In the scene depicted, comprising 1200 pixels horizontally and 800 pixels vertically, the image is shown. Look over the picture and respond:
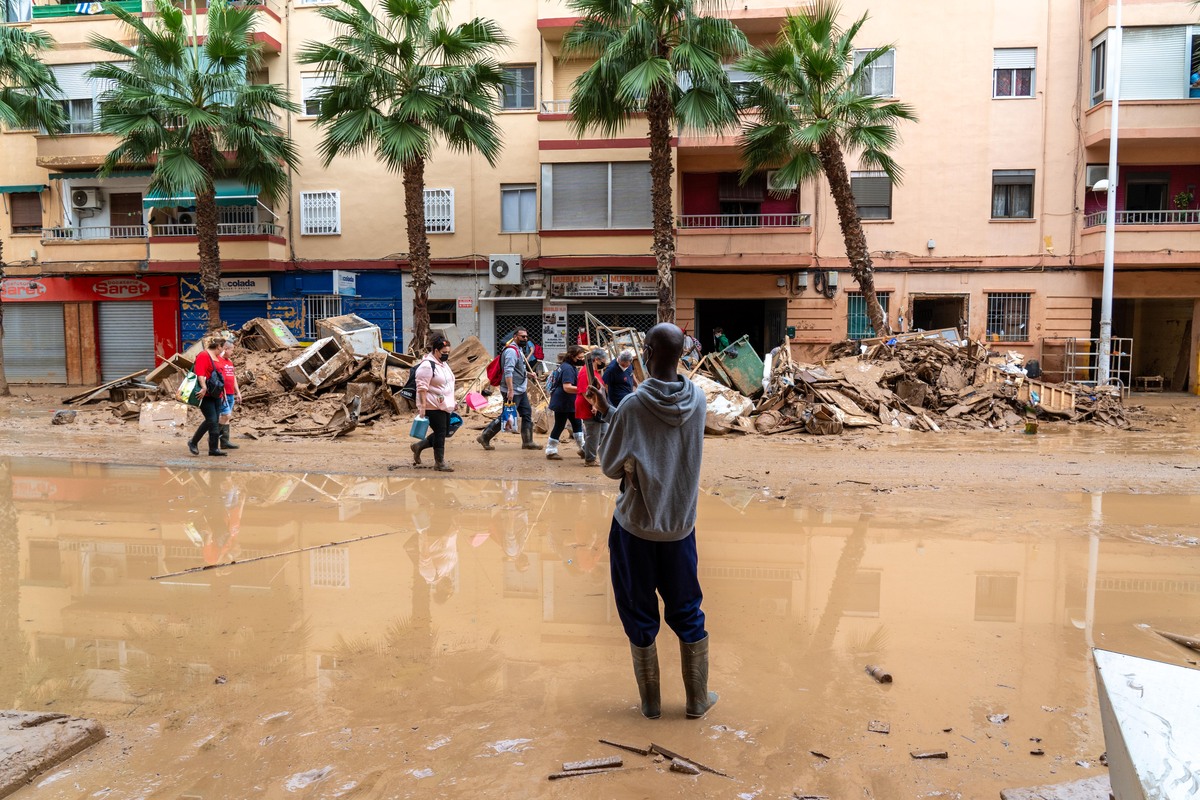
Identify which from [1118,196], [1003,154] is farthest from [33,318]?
[1118,196]

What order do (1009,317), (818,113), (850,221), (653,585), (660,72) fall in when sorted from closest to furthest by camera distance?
(653,585)
(660,72)
(818,113)
(850,221)
(1009,317)

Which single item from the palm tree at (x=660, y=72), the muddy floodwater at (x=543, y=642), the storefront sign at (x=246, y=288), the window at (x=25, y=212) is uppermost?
the palm tree at (x=660, y=72)

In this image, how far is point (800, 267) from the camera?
20906 millimetres

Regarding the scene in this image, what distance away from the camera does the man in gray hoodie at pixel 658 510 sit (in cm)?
348

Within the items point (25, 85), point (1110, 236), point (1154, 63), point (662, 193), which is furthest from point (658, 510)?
point (25, 85)

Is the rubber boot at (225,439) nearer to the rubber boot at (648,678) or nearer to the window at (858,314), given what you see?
the rubber boot at (648,678)

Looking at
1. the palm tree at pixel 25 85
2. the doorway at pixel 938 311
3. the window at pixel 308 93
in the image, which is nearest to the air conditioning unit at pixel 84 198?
the palm tree at pixel 25 85

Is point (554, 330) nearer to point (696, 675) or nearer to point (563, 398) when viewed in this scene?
point (563, 398)

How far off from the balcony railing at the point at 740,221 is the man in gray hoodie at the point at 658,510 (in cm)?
A: 1837

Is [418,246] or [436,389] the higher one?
[418,246]

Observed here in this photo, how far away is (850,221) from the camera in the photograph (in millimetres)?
18156

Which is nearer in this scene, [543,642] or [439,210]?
[543,642]

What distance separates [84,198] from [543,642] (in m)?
24.9

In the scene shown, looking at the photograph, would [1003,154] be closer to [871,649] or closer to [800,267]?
[800,267]
